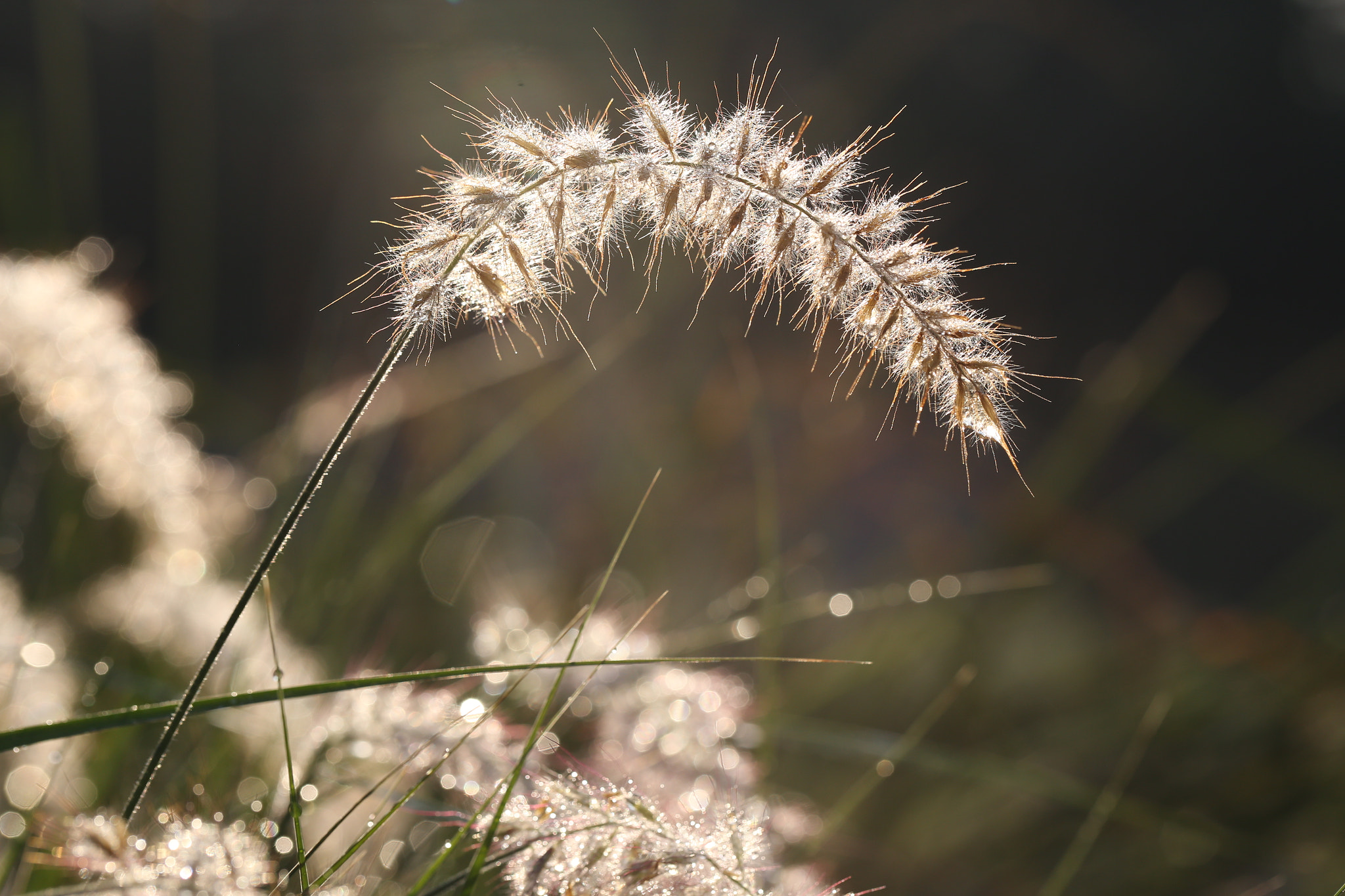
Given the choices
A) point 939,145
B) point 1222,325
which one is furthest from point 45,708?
point 1222,325

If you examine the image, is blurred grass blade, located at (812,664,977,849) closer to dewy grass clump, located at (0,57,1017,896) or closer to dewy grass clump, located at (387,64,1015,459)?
dewy grass clump, located at (0,57,1017,896)

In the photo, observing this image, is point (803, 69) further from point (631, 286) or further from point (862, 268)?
point (862, 268)

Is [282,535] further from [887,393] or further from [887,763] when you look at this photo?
[887,393]

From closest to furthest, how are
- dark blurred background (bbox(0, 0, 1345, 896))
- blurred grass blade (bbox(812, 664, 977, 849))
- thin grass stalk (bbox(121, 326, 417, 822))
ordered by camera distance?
thin grass stalk (bbox(121, 326, 417, 822)), blurred grass blade (bbox(812, 664, 977, 849)), dark blurred background (bbox(0, 0, 1345, 896))

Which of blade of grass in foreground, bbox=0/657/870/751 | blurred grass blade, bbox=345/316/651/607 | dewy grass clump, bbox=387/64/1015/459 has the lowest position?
blade of grass in foreground, bbox=0/657/870/751

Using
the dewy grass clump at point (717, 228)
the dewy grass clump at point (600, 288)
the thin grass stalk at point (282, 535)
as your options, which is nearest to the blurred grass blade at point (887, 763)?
the dewy grass clump at point (600, 288)

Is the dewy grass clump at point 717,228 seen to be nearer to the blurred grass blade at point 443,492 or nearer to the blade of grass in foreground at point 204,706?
the blade of grass in foreground at point 204,706

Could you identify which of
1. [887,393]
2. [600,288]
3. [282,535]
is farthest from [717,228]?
[887,393]

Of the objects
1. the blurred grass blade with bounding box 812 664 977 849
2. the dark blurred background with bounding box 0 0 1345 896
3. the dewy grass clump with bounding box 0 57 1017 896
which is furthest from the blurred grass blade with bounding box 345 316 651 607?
the blurred grass blade with bounding box 812 664 977 849
